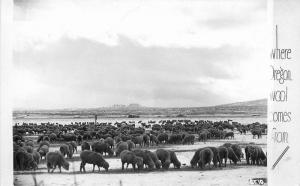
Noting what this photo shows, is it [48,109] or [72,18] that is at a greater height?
[72,18]

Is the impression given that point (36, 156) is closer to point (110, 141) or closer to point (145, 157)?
point (110, 141)

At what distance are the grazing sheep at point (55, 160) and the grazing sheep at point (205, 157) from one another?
94 cm

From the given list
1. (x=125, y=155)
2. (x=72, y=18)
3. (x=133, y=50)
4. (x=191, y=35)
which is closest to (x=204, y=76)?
(x=191, y=35)

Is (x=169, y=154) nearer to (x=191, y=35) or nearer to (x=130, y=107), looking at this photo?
(x=130, y=107)

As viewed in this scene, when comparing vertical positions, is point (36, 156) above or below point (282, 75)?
below

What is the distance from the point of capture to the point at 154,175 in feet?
10.5

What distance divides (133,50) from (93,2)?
1.42 ft

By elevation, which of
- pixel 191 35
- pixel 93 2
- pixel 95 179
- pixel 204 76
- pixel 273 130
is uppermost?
pixel 93 2

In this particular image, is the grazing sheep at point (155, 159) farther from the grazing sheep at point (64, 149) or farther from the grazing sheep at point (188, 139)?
the grazing sheep at point (64, 149)

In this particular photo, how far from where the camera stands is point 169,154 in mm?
3201

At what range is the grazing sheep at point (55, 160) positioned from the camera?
312cm

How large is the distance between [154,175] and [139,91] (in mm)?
605

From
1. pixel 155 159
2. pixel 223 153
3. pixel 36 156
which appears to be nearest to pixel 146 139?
pixel 155 159

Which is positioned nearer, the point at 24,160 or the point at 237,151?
the point at 24,160
